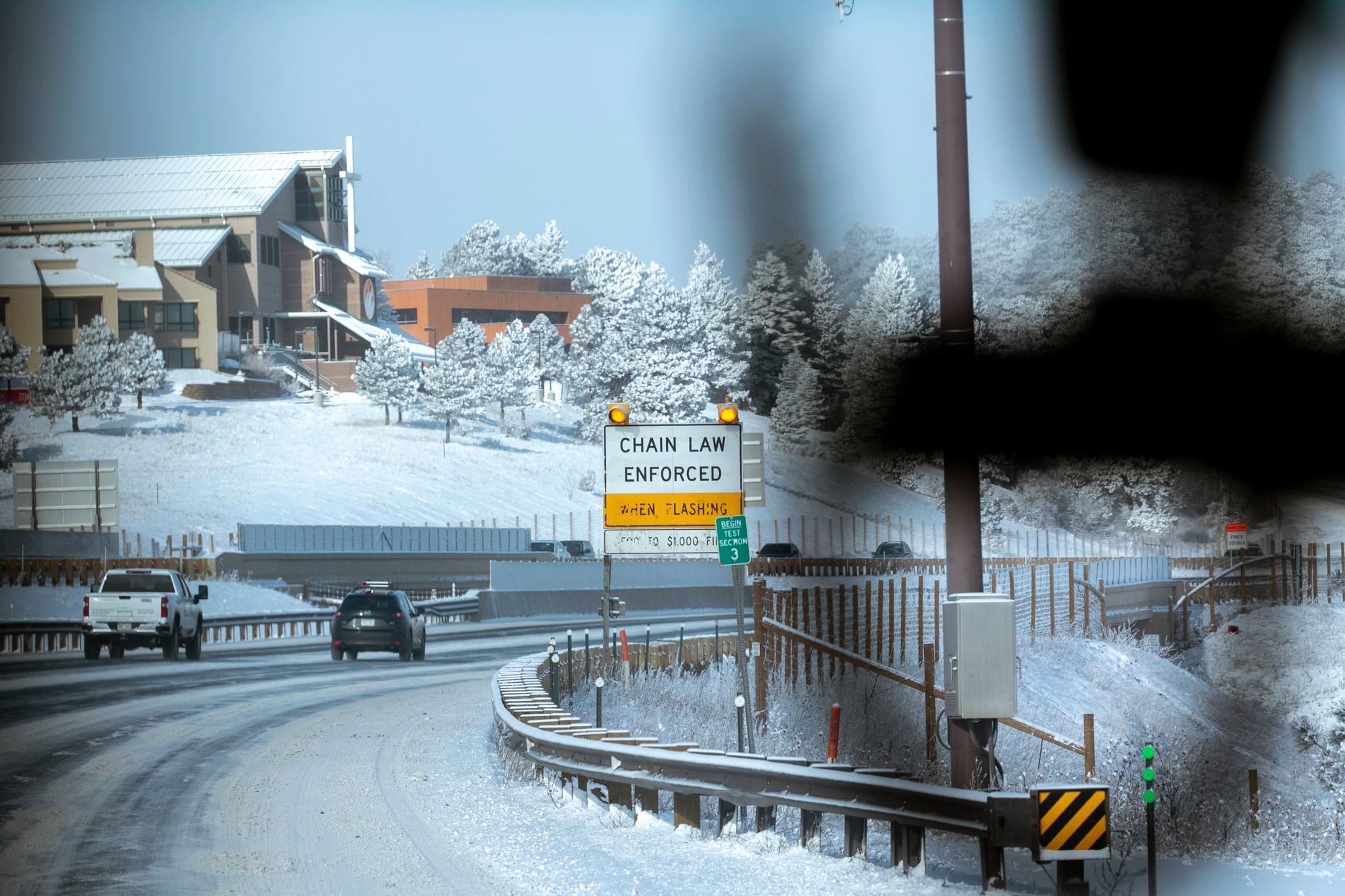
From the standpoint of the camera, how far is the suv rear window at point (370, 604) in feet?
75.7

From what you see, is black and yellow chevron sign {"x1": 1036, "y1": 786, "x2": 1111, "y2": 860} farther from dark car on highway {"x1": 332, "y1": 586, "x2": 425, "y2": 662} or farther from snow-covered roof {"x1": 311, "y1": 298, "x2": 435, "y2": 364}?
snow-covered roof {"x1": 311, "y1": 298, "x2": 435, "y2": 364}

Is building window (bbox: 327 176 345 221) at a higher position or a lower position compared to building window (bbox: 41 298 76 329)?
higher

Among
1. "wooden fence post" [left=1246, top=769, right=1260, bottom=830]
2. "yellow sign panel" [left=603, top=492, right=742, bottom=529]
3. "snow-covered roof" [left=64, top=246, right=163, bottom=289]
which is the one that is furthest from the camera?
"snow-covered roof" [left=64, top=246, right=163, bottom=289]

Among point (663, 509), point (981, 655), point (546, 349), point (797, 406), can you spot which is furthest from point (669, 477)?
point (546, 349)

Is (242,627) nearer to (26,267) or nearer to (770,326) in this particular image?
(26,267)

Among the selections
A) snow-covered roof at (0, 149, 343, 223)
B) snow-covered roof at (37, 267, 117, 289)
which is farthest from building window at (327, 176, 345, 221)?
snow-covered roof at (37, 267, 117, 289)

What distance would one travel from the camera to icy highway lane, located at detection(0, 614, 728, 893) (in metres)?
6.36

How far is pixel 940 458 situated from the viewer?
3.29 m

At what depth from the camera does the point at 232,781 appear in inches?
369

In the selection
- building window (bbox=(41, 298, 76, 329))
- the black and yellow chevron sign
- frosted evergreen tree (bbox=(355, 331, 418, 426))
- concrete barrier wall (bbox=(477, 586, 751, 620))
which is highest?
frosted evergreen tree (bbox=(355, 331, 418, 426))

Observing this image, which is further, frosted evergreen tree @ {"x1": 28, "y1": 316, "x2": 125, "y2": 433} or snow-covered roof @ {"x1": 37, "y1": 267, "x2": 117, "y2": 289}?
frosted evergreen tree @ {"x1": 28, "y1": 316, "x2": 125, "y2": 433}

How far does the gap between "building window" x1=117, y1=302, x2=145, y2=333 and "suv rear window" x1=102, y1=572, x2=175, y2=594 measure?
1012 inches

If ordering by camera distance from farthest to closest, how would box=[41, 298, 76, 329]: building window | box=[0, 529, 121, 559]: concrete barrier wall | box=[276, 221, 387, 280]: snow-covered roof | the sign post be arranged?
box=[276, 221, 387, 280]: snow-covered roof → box=[0, 529, 121, 559]: concrete barrier wall → box=[41, 298, 76, 329]: building window → the sign post

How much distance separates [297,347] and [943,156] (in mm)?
74278
